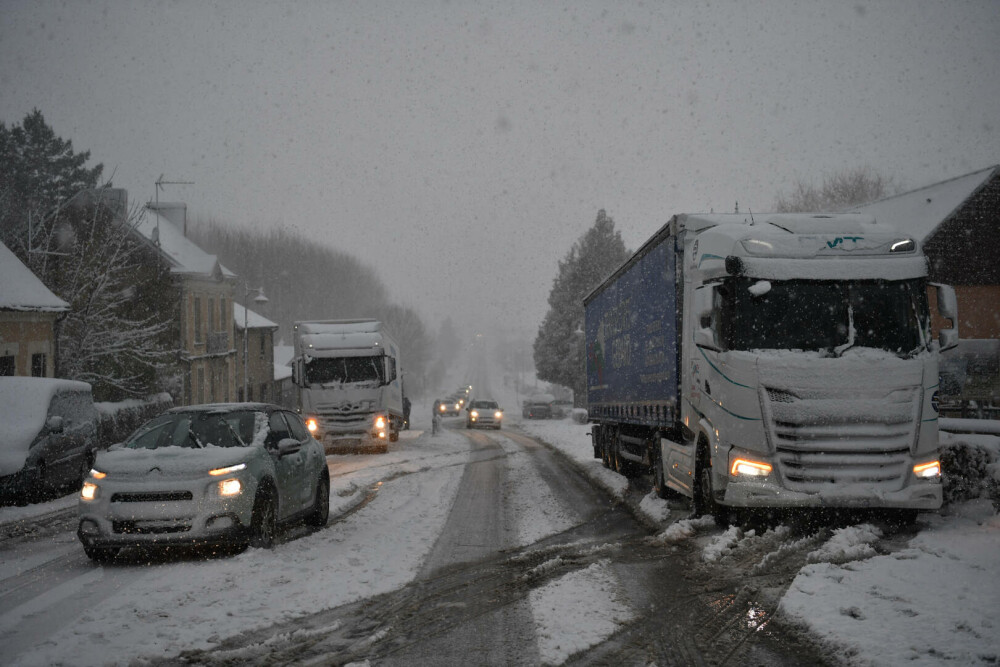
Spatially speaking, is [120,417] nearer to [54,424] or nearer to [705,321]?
[54,424]

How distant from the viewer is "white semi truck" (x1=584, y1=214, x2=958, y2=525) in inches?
343

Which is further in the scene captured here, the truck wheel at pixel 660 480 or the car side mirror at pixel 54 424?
the car side mirror at pixel 54 424

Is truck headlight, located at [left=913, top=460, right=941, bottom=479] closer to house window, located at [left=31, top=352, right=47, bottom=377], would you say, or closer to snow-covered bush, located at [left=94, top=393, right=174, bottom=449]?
snow-covered bush, located at [left=94, top=393, right=174, bottom=449]

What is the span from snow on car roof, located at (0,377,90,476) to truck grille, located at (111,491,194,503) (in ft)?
19.8

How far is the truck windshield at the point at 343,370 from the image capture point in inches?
962

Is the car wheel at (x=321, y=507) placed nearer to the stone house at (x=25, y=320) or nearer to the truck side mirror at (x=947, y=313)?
the truck side mirror at (x=947, y=313)

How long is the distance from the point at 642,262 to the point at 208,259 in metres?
36.8

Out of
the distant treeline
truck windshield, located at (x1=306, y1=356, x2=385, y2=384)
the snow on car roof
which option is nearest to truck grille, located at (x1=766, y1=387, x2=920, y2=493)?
the snow on car roof

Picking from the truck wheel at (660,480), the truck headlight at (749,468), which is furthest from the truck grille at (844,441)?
the truck wheel at (660,480)

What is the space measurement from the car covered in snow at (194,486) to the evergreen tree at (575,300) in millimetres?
53600

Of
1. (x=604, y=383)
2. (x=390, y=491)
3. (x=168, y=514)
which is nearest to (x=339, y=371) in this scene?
(x=604, y=383)

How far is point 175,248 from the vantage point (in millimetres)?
44219

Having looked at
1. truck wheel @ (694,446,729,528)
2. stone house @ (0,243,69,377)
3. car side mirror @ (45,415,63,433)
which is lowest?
truck wheel @ (694,446,729,528)

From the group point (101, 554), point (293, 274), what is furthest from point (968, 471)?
point (293, 274)
